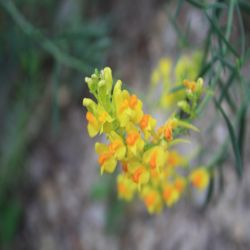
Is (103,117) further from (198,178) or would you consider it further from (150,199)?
(198,178)

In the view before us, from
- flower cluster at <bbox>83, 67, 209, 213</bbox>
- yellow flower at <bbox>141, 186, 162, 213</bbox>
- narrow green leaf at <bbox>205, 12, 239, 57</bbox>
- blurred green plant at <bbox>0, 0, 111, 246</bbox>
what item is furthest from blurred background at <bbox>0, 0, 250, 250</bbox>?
flower cluster at <bbox>83, 67, 209, 213</bbox>

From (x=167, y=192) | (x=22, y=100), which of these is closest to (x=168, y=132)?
(x=167, y=192)

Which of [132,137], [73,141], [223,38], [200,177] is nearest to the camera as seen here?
[132,137]

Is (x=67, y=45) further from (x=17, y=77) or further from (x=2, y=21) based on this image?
(x=17, y=77)

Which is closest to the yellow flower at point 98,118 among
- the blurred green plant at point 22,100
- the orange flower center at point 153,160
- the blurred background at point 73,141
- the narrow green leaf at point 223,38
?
the orange flower center at point 153,160

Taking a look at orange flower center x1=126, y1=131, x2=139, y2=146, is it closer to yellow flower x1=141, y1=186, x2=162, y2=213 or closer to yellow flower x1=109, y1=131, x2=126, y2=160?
yellow flower x1=109, y1=131, x2=126, y2=160

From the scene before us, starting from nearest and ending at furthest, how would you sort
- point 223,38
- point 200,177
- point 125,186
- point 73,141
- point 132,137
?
point 132,137
point 223,38
point 125,186
point 200,177
point 73,141

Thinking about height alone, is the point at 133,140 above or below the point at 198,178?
below

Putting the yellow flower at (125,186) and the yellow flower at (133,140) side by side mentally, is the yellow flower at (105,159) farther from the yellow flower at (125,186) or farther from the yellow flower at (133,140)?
the yellow flower at (125,186)
